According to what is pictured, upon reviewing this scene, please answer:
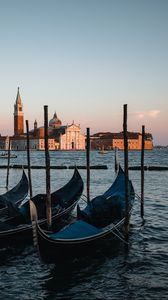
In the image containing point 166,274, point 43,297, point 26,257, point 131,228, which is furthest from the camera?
point 131,228

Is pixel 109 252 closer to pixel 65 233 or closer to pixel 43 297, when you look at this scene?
pixel 65 233

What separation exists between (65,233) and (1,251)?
228cm

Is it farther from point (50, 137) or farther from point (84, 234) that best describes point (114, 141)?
point (84, 234)

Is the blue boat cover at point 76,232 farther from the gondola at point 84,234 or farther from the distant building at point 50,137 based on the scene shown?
the distant building at point 50,137

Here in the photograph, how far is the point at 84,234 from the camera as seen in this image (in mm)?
9461

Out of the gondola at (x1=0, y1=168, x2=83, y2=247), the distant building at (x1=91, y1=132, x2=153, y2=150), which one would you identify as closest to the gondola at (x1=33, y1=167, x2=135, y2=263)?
the gondola at (x1=0, y1=168, x2=83, y2=247)

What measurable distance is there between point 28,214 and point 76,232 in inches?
124

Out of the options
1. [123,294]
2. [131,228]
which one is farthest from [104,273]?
[131,228]

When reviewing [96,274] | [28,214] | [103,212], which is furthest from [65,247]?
[28,214]

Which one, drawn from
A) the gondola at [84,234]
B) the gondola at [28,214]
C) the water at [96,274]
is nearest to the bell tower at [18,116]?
the gondola at [28,214]

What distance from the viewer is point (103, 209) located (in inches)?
466

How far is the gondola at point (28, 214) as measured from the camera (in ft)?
35.0

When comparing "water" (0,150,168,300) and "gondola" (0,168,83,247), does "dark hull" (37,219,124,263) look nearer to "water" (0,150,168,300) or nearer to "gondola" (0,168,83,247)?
"water" (0,150,168,300)

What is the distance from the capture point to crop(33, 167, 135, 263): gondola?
876 cm
